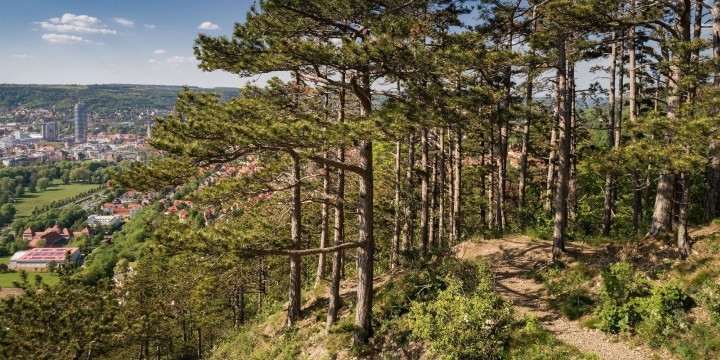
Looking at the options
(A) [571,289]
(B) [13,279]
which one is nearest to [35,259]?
(B) [13,279]

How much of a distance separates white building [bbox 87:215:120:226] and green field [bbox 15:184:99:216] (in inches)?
1011

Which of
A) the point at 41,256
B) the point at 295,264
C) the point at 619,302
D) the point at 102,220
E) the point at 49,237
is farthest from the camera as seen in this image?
the point at 102,220

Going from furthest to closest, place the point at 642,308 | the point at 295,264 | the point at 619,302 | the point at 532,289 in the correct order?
the point at 295,264 < the point at 532,289 < the point at 619,302 < the point at 642,308

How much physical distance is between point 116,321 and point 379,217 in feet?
38.9

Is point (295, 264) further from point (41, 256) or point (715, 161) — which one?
point (41, 256)

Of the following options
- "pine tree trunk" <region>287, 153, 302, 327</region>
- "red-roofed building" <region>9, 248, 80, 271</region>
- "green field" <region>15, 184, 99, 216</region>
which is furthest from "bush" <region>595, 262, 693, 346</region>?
"green field" <region>15, 184, 99, 216</region>

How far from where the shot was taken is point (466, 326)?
7383 mm

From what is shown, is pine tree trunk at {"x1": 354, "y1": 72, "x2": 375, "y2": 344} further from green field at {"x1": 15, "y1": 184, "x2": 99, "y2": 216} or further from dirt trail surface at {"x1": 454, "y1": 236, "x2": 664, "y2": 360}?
green field at {"x1": 15, "y1": 184, "x2": 99, "y2": 216}

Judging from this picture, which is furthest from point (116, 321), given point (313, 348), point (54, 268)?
point (313, 348)

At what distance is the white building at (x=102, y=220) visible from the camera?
111550mm

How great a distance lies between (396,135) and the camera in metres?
7.89

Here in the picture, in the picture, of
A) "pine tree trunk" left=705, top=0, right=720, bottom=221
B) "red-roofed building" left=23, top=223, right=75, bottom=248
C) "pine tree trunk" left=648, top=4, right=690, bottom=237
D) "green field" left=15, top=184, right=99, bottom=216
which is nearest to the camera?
"pine tree trunk" left=705, top=0, right=720, bottom=221

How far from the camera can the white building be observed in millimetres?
111550

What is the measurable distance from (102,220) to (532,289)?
131 metres
